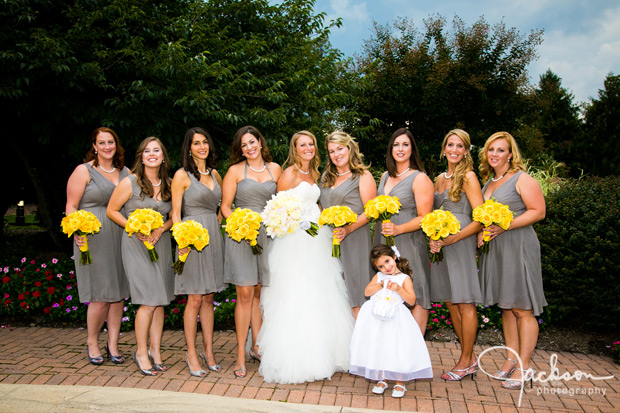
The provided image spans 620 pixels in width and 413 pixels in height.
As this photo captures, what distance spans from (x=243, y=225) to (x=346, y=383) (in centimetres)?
195

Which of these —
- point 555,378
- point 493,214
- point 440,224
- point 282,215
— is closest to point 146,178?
point 282,215

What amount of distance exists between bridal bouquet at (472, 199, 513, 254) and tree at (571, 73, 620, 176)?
1100 inches

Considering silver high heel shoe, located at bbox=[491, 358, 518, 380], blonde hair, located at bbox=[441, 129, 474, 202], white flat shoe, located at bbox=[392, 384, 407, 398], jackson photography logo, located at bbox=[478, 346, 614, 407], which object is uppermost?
blonde hair, located at bbox=[441, 129, 474, 202]

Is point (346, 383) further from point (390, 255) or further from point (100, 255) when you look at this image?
point (100, 255)

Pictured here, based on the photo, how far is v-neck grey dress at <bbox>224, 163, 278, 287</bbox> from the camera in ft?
16.4

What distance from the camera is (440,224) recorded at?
173 inches

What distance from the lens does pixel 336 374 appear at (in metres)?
5.03

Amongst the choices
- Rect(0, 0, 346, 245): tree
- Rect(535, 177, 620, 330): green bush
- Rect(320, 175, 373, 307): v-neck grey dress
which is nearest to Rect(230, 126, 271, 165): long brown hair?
Rect(320, 175, 373, 307): v-neck grey dress

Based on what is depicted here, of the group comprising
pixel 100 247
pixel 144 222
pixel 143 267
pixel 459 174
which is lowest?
pixel 143 267

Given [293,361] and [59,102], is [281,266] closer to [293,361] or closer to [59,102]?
[293,361]

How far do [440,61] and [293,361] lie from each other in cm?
1491

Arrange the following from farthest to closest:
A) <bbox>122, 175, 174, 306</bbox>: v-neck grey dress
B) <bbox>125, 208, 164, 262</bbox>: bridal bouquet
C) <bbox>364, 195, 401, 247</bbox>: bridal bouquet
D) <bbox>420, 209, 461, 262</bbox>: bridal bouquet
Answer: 1. <bbox>122, 175, 174, 306</bbox>: v-neck grey dress
2. <bbox>125, 208, 164, 262</bbox>: bridal bouquet
3. <bbox>364, 195, 401, 247</bbox>: bridal bouquet
4. <bbox>420, 209, 461, 262</bbox>: bridal bouquet

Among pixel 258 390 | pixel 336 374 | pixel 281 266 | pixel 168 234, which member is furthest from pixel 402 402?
pixel 168 234

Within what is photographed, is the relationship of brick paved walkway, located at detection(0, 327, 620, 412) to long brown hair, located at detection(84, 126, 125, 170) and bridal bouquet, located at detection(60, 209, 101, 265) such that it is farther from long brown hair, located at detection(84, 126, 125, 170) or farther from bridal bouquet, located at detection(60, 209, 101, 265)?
long brown hair, located at detection(84, 126, 125, 170)
